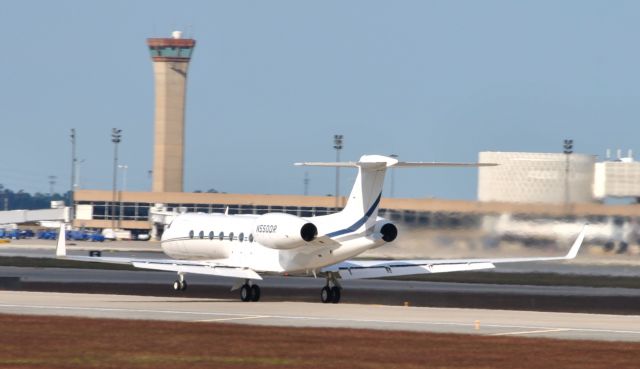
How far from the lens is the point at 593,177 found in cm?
6794

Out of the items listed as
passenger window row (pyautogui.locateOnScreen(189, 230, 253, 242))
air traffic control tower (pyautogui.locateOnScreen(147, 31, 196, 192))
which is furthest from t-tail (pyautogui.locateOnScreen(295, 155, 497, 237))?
air traffic control tower (pyautogui.locateOnScreen(147, 31, 196, 192))

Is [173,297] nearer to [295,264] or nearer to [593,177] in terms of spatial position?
[295,264]

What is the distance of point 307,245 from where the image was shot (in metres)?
45.7

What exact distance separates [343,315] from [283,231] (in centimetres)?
568

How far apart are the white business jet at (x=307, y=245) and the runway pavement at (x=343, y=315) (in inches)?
53.5

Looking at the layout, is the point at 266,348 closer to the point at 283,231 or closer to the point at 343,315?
the point at 343,315

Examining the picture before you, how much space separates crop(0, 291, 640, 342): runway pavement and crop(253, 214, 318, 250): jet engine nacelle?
2212mm

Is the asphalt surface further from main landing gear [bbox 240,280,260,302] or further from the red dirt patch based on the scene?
the red dirt patch

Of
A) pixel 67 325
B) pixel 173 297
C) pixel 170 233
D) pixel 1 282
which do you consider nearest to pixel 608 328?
pixel 67 325

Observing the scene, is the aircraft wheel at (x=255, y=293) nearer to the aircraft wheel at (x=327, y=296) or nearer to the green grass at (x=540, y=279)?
the aircraft wheel at (x=327, y=296)

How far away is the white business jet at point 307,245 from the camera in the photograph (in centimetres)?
4484

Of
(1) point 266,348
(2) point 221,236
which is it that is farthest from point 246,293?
(1) point 266,348

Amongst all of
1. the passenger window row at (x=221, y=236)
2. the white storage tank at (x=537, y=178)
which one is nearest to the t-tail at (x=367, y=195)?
the passenger window row at (x=221, y=236)

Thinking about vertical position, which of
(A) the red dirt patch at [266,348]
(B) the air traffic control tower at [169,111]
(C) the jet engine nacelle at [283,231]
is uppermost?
(B) the air traffic control tower at [169,111]
